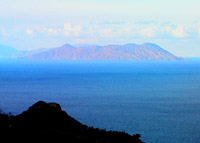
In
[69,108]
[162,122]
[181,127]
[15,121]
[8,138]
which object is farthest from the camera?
[69,108]

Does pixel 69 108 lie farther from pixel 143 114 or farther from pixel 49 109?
pixel 49 109

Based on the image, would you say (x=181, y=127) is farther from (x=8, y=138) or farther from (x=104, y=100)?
(x=8, y=138)

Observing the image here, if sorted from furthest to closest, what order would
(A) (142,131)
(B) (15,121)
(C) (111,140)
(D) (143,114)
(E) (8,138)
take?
(D) (143,114)
(A) (142,131)
(C) (111,140)
(B) (15,121)
(E) (8,138)

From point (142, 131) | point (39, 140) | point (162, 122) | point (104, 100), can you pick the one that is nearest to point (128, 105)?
point (104, 100)

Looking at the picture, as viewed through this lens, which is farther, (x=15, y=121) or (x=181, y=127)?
(x=181, y=127)

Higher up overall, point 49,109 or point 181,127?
point 49,109

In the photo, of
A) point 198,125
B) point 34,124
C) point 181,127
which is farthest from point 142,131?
point 34,124
